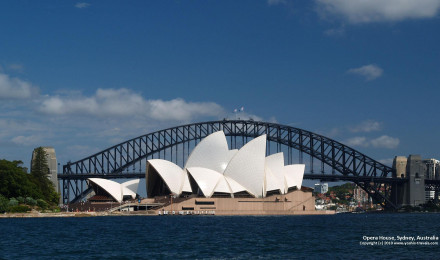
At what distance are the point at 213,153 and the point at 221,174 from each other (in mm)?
5176

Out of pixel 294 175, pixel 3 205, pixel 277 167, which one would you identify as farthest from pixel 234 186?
pixel 3 205

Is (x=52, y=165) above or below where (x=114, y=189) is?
above

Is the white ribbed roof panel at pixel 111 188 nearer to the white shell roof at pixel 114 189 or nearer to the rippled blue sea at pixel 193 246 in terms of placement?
the white shell roof at pixel 114 189

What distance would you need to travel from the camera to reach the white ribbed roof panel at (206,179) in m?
132

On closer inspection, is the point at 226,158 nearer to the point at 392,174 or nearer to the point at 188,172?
the point at 188,172

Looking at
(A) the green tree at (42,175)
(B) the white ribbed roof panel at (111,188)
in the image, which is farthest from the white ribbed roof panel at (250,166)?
(A) the green tree at (42,175)

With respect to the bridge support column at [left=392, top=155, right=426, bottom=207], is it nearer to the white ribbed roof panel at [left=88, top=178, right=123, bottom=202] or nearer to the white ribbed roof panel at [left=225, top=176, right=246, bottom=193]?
the white ribbed roof panel at [left=225, top=176, right=246, bottom=193]

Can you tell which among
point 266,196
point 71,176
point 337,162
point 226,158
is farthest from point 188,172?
point 337,162

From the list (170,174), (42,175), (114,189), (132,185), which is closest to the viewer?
(170,174)

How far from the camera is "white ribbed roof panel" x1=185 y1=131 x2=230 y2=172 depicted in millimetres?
135750

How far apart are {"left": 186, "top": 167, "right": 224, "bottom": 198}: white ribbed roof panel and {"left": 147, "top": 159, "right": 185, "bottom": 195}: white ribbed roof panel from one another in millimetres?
4123

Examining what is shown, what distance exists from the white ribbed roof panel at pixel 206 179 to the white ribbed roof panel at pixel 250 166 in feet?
8.60

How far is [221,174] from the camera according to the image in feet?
437

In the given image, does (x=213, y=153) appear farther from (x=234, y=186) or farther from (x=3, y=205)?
(x=3, y=205)
